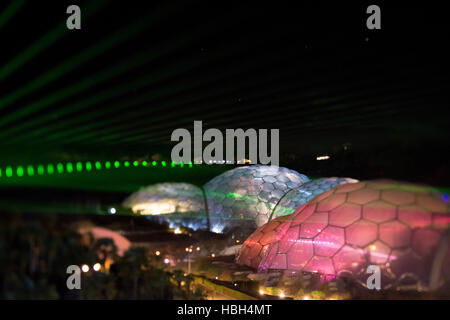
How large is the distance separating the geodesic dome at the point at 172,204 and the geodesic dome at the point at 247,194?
354 mm

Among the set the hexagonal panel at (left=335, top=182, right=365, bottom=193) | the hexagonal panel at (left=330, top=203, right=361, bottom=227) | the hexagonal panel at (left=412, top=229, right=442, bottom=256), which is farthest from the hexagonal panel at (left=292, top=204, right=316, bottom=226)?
the hexagonal panel at (left=412, top=229, right=442, bottom=256)

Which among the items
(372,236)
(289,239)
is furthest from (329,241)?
(289,239)

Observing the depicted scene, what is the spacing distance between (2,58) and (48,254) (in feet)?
6.69

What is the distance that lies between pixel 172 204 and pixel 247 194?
2.16m

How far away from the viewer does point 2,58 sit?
3.59 m

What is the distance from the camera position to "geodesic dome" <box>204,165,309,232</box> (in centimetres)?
994

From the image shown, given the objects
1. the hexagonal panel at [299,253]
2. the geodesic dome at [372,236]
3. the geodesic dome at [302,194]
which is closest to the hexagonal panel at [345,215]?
the geodesic dome at [372,236]

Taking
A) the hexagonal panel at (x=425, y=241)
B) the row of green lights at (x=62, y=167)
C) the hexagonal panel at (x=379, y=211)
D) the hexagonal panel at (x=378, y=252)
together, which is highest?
the row of green lights at (x=62, y=167)

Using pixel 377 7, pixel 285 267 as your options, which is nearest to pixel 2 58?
pixel 377 7

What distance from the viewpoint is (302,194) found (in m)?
9.87

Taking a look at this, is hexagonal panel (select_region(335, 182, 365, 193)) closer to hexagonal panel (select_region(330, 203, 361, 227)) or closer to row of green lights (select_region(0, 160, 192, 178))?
hexagonal panel (select_region(330, 203, 361, 227))

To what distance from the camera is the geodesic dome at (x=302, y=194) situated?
31.7ft

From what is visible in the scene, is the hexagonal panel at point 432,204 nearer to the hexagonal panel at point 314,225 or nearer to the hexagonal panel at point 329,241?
the hexagonal panel at point 329,241

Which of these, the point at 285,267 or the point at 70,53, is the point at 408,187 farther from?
the point at 70,53
